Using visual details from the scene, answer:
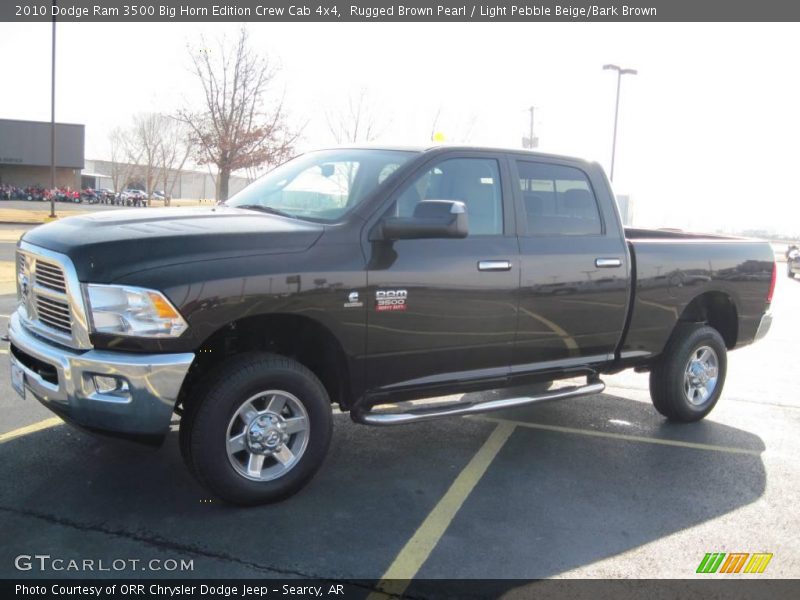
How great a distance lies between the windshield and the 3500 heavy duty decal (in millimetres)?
523

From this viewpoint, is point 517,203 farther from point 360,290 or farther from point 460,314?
point 360,290

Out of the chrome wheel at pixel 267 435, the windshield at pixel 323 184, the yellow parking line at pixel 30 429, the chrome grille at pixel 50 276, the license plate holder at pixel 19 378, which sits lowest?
the yellow parking line at pixel 30 429

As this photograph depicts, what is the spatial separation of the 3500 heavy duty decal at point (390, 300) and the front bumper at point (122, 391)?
3.65 feet

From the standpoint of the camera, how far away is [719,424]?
6211 millimetres

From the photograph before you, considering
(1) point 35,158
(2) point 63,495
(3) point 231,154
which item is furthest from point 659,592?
(1) point 35,158

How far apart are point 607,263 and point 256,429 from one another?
2.83 meters

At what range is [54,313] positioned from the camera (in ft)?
12.6

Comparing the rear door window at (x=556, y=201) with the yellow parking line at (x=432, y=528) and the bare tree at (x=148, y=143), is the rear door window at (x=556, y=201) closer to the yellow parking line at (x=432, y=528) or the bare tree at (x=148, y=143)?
the yellow parking line at (x=432, y=528)

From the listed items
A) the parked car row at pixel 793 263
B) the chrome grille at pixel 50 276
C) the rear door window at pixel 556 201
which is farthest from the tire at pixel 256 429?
the parked car row at pixel 793 263

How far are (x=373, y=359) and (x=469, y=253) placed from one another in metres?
0.92

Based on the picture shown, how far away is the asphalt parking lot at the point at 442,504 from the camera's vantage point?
11.5 feet

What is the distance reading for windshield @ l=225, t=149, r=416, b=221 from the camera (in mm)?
4492

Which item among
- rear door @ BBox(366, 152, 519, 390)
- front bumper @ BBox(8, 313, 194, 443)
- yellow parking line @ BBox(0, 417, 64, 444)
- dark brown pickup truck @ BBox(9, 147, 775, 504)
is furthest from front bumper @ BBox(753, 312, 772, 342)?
yellow parking line @ BBox(0, 417, 64, 444)

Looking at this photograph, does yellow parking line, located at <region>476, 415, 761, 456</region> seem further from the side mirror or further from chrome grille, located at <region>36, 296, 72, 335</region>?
chrome grille, located at <region>36, 296, 72, 335</region>
